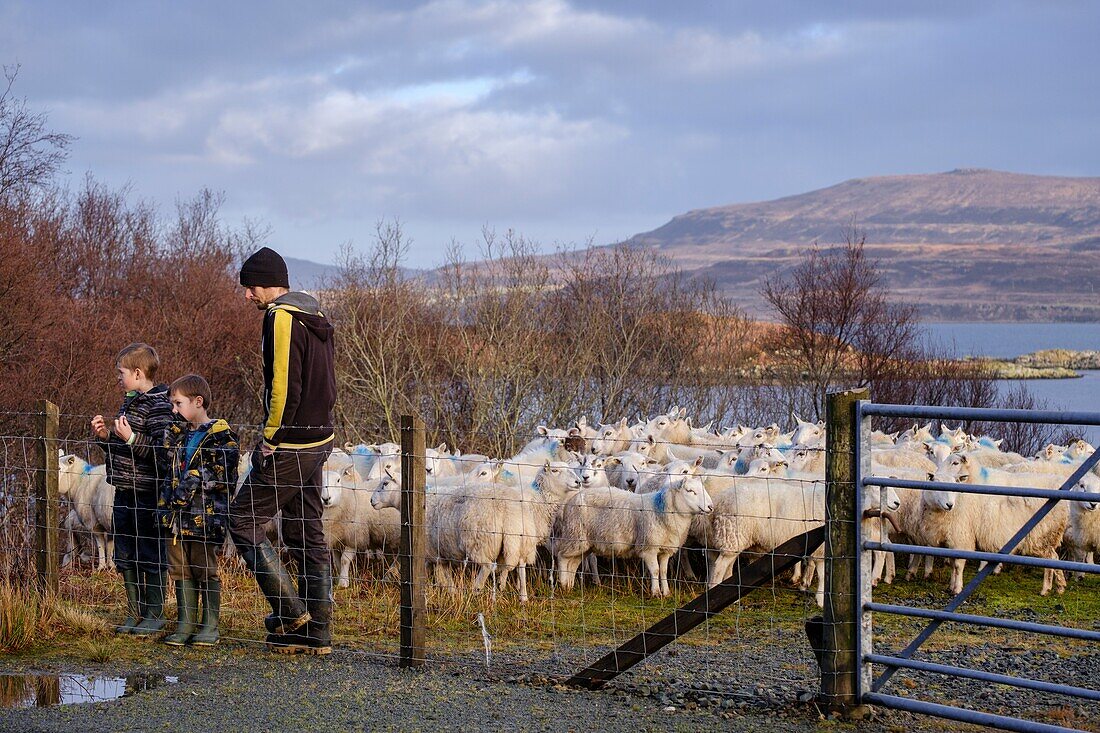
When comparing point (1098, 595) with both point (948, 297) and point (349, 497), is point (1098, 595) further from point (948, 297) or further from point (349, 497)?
point (948, 297)

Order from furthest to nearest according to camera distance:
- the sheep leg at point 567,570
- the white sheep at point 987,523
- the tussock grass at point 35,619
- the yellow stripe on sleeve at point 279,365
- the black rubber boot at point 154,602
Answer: the white sheep at point 987,523 < the sheep leg at point 567,570 < the black rubber boot at point 154,602 < the tussock grass at point 35,619 < the yellow stripe on sleeve at point 279,365

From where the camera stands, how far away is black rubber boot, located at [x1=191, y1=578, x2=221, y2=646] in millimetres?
7781

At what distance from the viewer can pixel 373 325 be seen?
74.6ft

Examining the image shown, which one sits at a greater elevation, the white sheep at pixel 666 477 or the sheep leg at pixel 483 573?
the white sheep at pixel 666 477

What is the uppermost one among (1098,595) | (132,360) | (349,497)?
(132,360)

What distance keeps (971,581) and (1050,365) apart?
7360 centimetres

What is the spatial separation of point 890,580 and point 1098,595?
6.31 ft

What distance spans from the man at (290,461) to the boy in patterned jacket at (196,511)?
1.23 feet

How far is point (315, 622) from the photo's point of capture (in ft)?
24.8

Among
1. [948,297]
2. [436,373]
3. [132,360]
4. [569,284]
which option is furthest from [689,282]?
[948,297]

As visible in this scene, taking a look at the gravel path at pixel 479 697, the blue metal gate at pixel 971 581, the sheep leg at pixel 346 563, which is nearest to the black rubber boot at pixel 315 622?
the gravel path at pixel 479 697

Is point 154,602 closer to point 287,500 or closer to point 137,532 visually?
point 137,532

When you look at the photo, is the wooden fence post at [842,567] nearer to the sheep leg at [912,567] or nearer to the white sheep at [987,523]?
the white sheep at [987,523]

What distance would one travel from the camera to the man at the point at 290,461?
7316 mm
